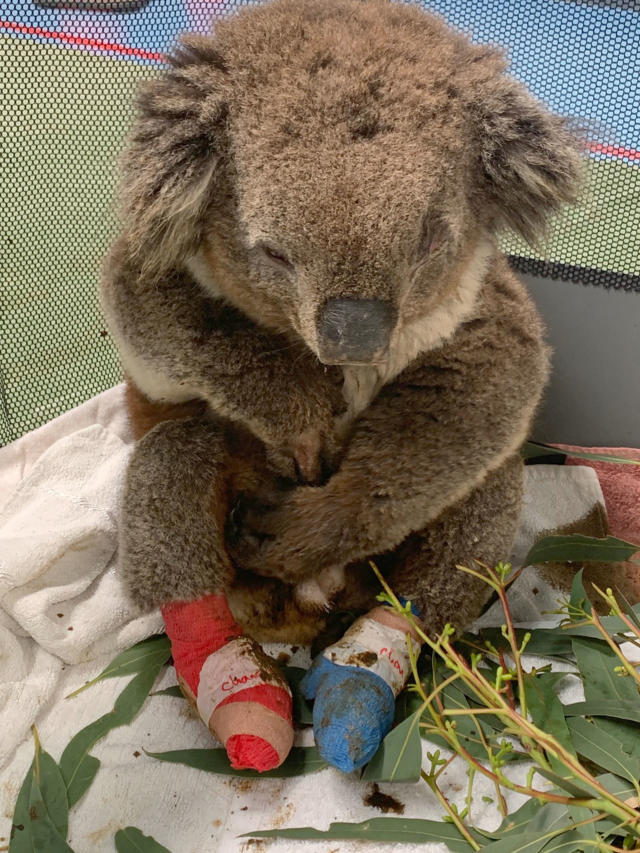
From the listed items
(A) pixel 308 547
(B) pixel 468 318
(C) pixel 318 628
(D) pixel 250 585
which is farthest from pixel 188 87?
(C) pixel 318 628

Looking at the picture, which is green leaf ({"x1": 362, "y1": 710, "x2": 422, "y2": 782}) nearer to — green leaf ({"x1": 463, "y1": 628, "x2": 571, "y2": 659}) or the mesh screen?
green leaf ({"x1": 463, "y1": 628, "x2": 571, "y2": 659})

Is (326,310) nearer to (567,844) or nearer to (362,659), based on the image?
(362,659)

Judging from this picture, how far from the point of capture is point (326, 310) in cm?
131

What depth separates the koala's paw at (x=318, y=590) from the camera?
1.91 meters

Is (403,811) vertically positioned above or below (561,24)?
below

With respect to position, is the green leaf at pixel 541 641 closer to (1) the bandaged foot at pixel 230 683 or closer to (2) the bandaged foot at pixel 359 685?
(2) the bandaged foot at pixel 359 685

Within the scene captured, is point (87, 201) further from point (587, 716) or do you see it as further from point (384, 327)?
point (587, 716)

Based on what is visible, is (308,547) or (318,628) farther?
(318,628)

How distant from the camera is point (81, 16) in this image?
2.29 m

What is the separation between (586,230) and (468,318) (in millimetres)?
921

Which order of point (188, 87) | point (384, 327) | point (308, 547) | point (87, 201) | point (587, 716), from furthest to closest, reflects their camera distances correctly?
1. point (87, 201)
2. point (308, 547)
3. point (587, 716)
4. point (188, 87)
5. point (384, 327)

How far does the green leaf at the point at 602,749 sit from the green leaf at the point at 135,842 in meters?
0.82

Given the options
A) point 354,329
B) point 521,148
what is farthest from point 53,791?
point 521,148

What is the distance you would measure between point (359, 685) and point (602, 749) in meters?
0.49
